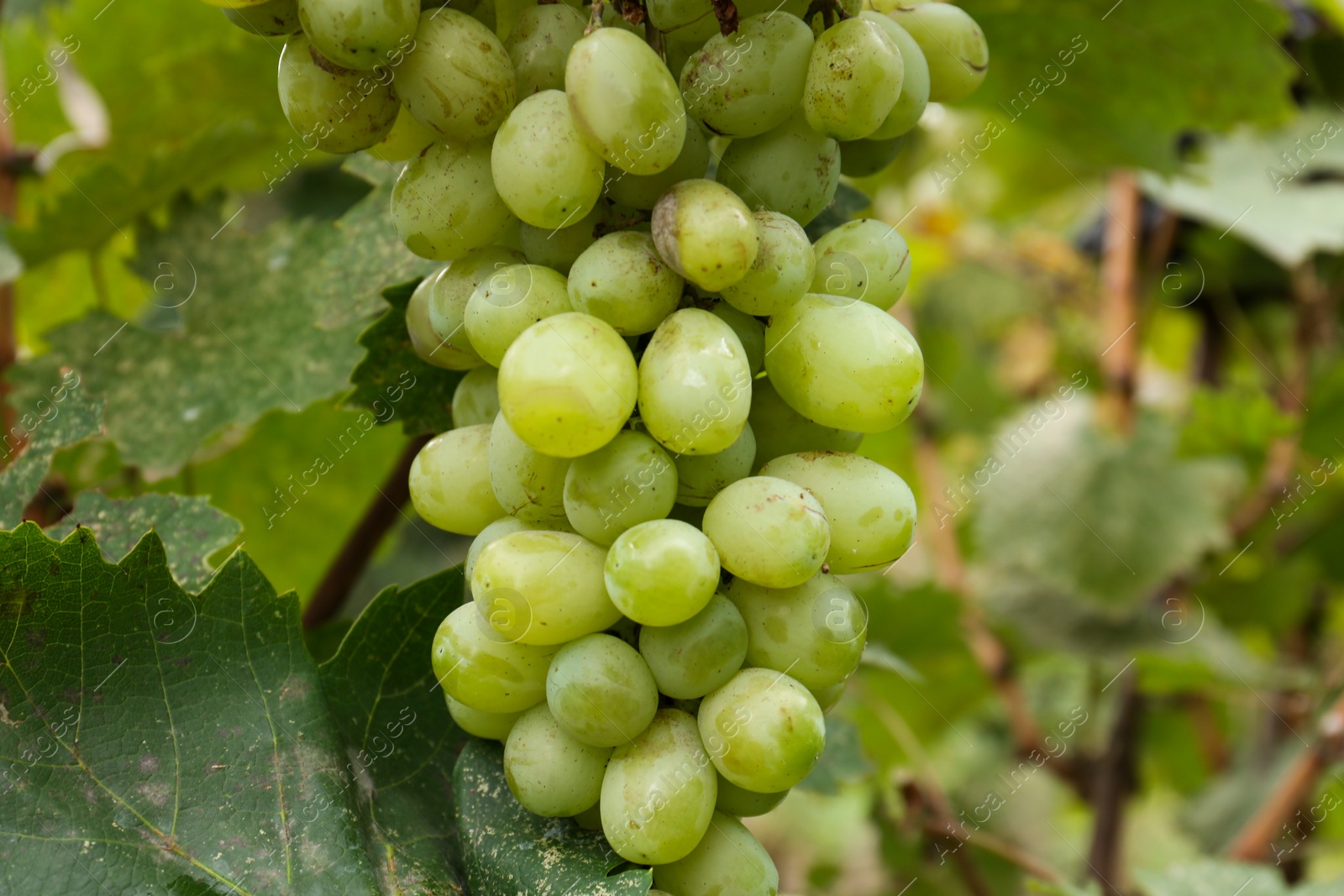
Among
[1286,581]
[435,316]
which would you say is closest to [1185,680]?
[1286,581]

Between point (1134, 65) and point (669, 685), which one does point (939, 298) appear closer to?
point (1134, 65)

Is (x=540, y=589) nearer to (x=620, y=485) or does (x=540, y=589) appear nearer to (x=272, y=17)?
(x=620, y=485)

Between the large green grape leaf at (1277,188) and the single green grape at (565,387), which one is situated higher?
the single green grape at (565,387)

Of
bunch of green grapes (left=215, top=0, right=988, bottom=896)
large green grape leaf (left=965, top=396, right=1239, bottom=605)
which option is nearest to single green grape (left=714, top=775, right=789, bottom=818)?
bunch of green grapes (left=215, top=0, right=988, bottom=896)

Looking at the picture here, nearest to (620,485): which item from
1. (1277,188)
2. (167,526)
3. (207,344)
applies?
(167,526)

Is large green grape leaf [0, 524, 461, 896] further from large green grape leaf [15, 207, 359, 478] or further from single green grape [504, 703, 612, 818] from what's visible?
large green grape leaf [15, 207, 359, 478]

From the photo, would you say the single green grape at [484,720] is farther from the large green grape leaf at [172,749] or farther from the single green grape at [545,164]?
the single green grape at [545,164]

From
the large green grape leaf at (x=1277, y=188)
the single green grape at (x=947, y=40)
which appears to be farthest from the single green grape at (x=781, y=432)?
the large green grape leaf at (x=1277, y=188)
